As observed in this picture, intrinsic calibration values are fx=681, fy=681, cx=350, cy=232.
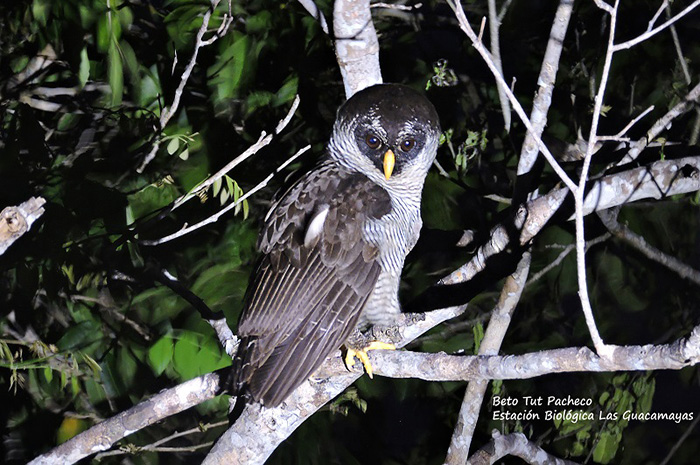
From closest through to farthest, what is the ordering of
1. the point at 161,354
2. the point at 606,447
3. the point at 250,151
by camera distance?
1. the point at 250,151
2. the point at 161,354
3. the point at 606,447

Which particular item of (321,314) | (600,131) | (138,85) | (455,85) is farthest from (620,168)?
(138,85)

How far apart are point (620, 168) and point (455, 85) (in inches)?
20.5

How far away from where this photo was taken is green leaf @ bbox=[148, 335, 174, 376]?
167 cm

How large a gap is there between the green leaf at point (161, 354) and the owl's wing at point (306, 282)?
427 mm

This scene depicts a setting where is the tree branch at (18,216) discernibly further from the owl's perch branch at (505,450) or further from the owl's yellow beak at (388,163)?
the owl's perch branch at (505,450)

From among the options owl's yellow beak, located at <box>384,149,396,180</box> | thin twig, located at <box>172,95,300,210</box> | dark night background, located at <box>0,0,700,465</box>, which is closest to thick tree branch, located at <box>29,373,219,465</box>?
dark night background, located at <box>0,0,700,465</box>

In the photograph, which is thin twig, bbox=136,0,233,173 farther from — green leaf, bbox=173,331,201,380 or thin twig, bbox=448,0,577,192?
thin twig, bbox=448,0,577,192

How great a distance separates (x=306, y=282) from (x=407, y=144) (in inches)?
14.5

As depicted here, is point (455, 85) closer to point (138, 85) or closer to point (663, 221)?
point (663, 221)

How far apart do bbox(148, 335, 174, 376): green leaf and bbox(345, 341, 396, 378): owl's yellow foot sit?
1.77ft

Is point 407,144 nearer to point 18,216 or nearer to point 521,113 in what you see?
point 521,113

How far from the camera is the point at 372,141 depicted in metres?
1.44

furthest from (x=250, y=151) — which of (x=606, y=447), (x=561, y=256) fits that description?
(x=606, y=447)

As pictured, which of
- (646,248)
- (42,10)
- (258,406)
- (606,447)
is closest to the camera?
(258,406)
